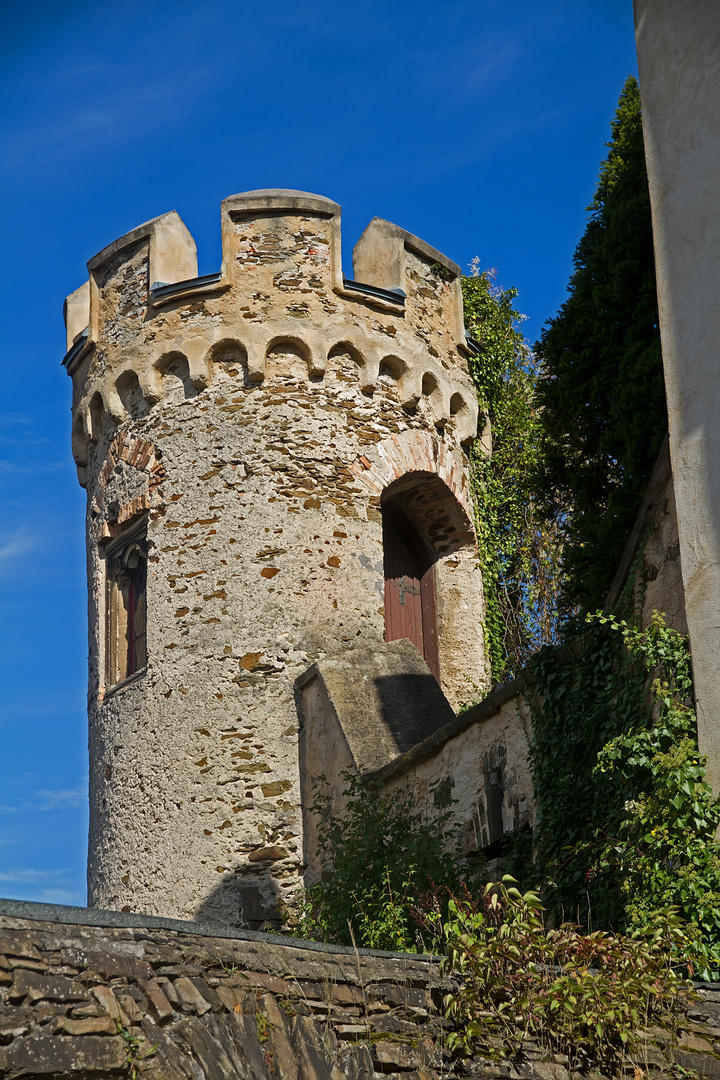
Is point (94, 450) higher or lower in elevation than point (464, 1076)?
higher

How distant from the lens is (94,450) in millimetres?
12031

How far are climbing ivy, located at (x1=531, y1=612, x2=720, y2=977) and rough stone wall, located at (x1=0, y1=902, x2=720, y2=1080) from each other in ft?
2.12

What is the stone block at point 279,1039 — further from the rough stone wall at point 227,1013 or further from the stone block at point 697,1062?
the stone block at point 697,1062

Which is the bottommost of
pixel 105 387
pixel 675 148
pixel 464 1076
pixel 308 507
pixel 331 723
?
pixel 464 1076

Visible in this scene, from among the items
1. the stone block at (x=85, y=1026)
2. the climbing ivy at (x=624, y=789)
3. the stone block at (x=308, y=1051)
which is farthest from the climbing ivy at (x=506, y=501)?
the stone block at (x=85, y=1026)

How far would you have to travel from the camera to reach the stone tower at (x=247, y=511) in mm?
10031

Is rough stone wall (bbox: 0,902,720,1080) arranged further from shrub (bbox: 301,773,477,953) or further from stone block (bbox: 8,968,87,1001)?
shrub (bbox: 301,773,477,953)

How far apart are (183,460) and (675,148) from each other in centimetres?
527

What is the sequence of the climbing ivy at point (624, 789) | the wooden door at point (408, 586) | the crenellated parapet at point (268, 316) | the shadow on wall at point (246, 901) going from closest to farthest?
the climbing ivy at point (624, 789) < the shadow on wall at point (246, 901) < the crenellated parapet at point (268, 316) < the wooden door at point (408, 586)

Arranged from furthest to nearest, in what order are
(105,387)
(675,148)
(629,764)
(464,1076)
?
1. (105,387)
2. (675,148)
3. (629,764)
4. (464,1076)

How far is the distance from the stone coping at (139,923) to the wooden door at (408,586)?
6379 millimetres

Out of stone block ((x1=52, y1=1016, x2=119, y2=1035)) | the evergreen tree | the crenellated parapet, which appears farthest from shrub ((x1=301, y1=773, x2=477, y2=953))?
the crenellated parapet

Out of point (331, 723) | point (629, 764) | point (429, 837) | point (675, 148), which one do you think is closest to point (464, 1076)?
point (629, 764)

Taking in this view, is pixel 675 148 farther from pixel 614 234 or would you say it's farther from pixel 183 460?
pixel 183 460
